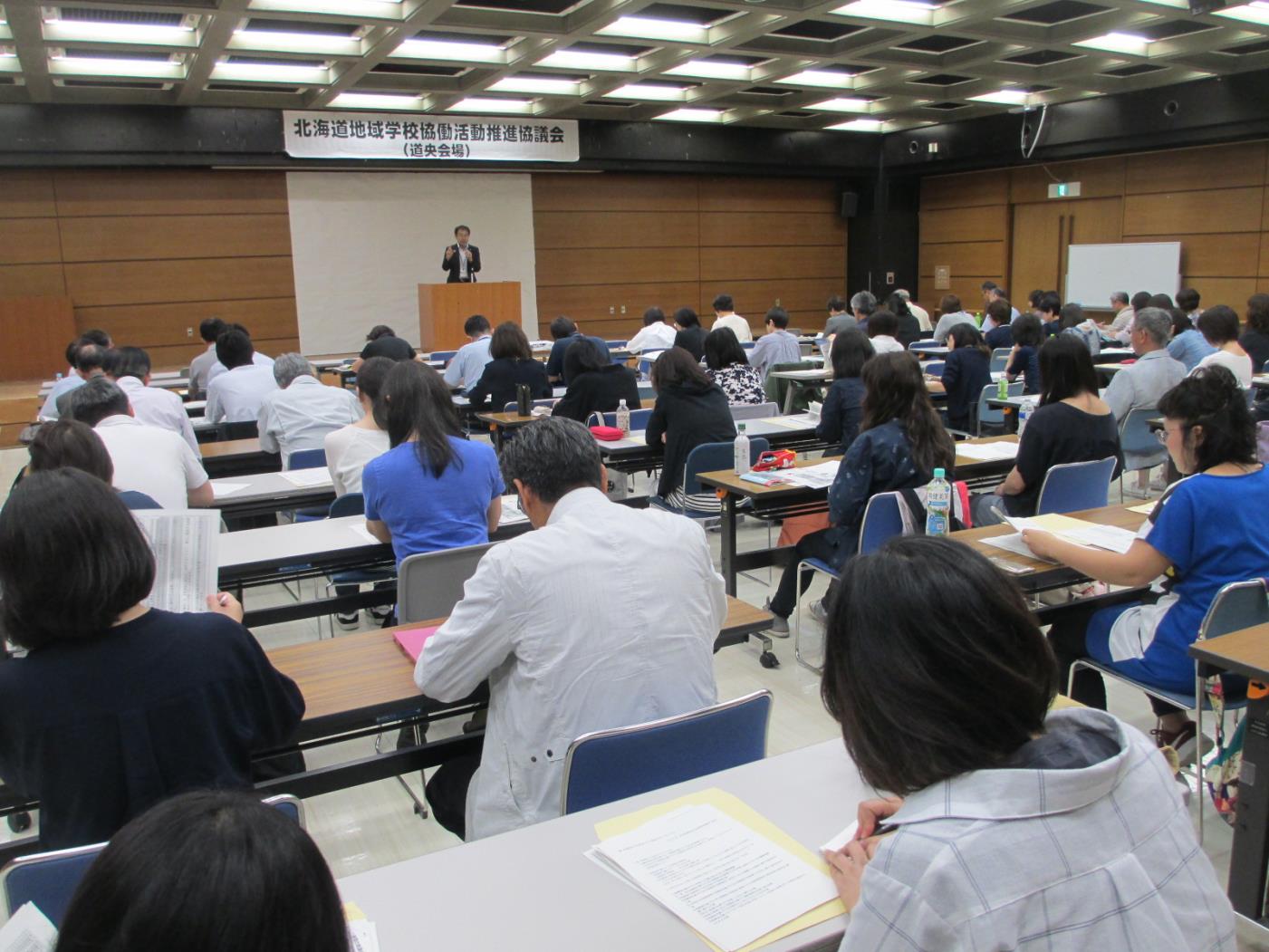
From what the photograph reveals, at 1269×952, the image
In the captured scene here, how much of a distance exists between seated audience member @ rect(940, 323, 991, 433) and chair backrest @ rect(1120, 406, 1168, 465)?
1.45 meters

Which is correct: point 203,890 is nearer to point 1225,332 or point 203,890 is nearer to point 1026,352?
point 1225,332

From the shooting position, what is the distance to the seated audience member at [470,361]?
307 inches

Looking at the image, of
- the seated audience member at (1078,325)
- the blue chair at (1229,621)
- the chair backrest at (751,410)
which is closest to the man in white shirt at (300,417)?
the chair backrest at (751,410)

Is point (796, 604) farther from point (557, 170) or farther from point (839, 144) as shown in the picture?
point (839, 144)

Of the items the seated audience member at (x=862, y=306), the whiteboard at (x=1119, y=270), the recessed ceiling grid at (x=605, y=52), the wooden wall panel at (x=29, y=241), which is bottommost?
the seated audience member at (x=862, y=306)

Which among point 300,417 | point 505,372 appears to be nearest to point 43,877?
point 300,417

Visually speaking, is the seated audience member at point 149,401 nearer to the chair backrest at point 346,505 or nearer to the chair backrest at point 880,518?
the chair backrest at point 346,505

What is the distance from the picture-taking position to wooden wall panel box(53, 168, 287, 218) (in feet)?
34.9

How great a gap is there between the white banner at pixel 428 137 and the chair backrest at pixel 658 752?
35.1 feet

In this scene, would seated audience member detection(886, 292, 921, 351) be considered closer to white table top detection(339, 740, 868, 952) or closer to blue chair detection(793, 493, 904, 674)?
blue chair detection(793, 493, 904, 674)

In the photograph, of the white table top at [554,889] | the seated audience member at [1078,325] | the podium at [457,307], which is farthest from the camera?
the podium at [457,307]

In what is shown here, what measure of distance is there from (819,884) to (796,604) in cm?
279

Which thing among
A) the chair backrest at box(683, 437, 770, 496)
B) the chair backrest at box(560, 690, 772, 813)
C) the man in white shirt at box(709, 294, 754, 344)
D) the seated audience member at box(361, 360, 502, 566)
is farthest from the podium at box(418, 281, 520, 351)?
the chair backrest at box(560, 690, 772, 813)

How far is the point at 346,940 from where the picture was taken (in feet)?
2.39
